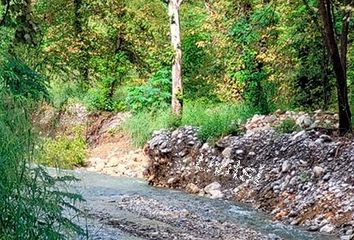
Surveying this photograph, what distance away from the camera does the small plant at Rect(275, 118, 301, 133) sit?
32.7 ft

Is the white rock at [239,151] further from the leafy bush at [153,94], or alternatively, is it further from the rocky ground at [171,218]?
the leafy bush at [153,94]

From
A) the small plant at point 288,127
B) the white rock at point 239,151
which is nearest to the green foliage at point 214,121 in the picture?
the white rock at point 239,151

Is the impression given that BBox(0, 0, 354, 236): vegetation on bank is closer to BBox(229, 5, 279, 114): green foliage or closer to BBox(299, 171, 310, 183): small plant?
BBox(229, 5, 279, 114): green foliage

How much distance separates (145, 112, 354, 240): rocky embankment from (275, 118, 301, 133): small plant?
11 cm

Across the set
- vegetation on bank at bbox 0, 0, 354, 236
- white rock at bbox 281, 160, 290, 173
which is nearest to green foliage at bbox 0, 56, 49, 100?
vegetation on bank at bbox 0, 0, 354, 236

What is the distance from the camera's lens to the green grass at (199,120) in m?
11.4

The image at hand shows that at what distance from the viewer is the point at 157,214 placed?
25.7ft

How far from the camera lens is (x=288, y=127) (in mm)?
10016

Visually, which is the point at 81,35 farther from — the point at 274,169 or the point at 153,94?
the point at 274,169

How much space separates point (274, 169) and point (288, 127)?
3.01 ft

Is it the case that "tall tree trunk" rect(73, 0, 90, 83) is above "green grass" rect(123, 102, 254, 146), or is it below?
above

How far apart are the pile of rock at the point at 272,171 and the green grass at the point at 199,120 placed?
0.25 meters

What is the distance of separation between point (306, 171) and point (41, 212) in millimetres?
6239

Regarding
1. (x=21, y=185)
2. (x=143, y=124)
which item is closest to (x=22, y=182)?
(x=21, y=185)
